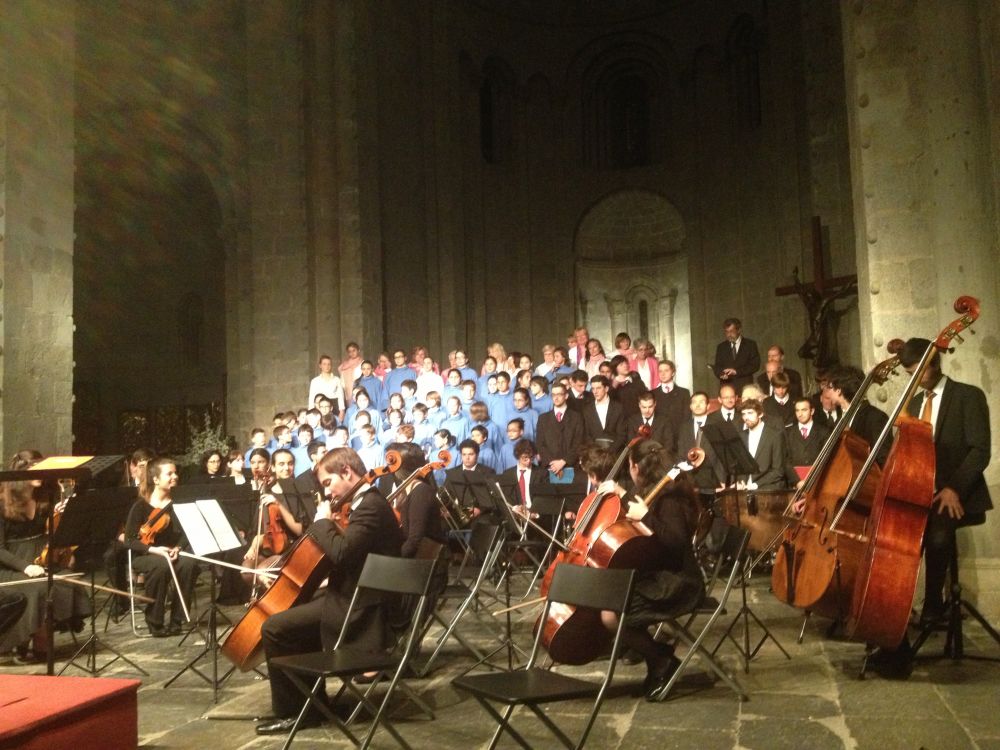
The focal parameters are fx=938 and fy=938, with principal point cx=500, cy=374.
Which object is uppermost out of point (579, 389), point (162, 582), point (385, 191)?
point (385, 191)

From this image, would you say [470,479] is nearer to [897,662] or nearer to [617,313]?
[897,662]

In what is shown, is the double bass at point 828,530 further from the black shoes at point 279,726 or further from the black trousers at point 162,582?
the black trousers at point 162,582

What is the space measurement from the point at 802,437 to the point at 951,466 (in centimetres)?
292

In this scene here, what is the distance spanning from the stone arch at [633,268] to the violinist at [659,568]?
1614cm

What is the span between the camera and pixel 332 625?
4953 mm

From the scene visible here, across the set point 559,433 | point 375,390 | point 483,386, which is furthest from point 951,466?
point 375,390

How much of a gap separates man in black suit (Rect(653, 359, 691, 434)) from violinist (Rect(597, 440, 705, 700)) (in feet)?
15.7

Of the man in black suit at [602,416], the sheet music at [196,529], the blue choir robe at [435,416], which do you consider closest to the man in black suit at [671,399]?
the man in black suit at [602,416]

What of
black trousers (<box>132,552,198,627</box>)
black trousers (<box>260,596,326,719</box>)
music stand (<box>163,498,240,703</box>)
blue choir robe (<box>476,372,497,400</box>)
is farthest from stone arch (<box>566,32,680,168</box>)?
black trousers (<box>260,596,326,719</box>)

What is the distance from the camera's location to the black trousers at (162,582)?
24.7ft

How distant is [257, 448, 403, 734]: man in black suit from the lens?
16.0ft

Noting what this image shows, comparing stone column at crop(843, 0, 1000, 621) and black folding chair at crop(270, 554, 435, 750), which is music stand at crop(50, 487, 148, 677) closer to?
black folding chair at crop(270, 554, 435, 750)

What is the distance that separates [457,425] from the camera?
1130 cm

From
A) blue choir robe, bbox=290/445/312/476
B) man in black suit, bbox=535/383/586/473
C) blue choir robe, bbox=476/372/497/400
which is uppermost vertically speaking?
blue choir robe, bbox=476/372/497/400
